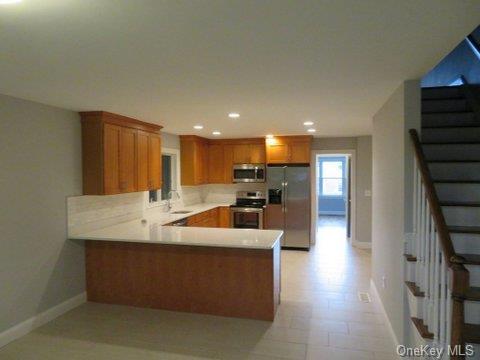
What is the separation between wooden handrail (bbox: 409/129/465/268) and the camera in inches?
67.4

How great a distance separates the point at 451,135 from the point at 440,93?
A: 2.68 feet

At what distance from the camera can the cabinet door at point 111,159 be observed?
12.6 ft

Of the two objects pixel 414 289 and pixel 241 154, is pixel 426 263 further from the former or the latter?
pixel 241 154

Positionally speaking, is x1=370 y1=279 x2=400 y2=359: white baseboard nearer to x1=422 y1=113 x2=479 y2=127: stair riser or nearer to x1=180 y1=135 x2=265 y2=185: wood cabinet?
x1=422 y1=113 x2=479 y2=127: stair riser

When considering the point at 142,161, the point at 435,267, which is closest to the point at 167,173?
the point at 142,161

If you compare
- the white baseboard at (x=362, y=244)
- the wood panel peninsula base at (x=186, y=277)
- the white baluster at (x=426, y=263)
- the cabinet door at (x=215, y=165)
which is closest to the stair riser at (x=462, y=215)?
the white baluster at (x=426, y=263)

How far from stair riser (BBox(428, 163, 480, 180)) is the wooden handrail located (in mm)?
744

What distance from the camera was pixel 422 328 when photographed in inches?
87.8

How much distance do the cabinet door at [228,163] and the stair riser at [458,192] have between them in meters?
4.52

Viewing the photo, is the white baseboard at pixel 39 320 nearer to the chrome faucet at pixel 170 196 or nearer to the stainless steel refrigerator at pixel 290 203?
the chrome faucet at pixel 170 196

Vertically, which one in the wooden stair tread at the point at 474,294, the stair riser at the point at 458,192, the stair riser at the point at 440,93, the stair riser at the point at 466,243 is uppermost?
the stair riser at the point at 440,93

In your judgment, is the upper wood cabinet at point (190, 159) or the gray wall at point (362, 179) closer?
the upper wood cabinet at point (190, 159)

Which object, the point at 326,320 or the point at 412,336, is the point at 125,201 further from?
the point at 412,336

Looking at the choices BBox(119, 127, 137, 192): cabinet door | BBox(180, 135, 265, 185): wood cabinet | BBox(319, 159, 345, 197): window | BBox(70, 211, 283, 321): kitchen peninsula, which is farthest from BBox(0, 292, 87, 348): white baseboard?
BBox(319, 159, 345, 197): window
